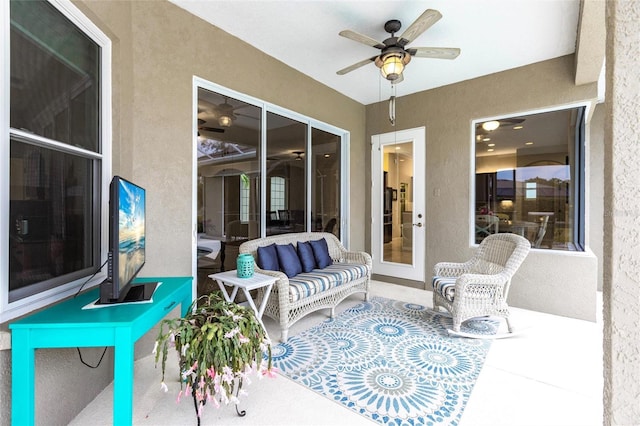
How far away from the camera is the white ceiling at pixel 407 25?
2.71 meters

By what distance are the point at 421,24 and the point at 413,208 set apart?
2.88 m

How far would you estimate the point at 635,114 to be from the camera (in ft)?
2.53

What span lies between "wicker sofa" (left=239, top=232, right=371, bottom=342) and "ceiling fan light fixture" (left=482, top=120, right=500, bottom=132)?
2.45 meters

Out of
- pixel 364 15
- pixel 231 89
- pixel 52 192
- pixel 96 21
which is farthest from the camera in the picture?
pixel 231 89

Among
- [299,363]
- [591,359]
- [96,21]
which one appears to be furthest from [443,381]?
[96,21]

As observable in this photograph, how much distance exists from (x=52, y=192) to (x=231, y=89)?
6.51 ft

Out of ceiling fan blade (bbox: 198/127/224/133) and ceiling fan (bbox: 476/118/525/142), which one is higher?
ceiling fan (bbox: 476/118/525/142)

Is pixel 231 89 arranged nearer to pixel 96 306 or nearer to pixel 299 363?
pixel 96 306

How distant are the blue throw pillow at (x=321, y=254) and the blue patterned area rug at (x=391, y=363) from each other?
68cm

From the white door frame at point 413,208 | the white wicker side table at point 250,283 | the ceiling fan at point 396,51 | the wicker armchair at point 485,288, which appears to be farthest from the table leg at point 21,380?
the white door frame at point 413,208

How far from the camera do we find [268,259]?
319cm

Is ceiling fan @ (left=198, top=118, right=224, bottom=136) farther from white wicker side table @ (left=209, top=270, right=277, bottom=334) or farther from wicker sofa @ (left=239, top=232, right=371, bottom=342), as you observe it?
white wicker side table @ (left=209, top=270, right=277, bottom=334)

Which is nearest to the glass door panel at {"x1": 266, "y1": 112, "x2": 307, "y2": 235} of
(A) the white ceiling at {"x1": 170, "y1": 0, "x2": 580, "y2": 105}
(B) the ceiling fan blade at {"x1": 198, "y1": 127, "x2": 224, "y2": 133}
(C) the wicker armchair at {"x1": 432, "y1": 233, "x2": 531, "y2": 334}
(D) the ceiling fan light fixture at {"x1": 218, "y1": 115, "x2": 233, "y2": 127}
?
(D) the ceiling fan light fixture at {"x1": 218, "y1": 115, "x2": 233, "y2": 127}

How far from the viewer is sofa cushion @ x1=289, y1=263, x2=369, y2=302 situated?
A: 2920 millimetres
